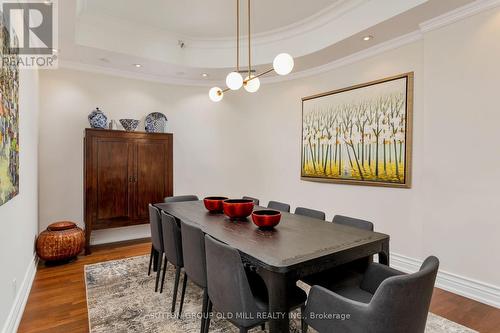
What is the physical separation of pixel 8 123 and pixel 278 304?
2.13m

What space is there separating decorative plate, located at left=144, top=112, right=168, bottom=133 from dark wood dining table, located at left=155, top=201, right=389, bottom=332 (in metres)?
2.42

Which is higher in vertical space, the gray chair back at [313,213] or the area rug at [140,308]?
the gray chair back at [313,213]

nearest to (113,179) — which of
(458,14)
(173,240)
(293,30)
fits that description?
(173,240)

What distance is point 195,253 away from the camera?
2023mm

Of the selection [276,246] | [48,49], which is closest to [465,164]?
[276,246]

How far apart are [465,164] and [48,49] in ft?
16.1

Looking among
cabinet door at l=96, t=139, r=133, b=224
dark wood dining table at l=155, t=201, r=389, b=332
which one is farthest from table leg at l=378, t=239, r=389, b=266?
cabinet door at l=96, t=139, r=133, b=224

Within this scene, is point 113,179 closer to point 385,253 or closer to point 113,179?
point 113,179

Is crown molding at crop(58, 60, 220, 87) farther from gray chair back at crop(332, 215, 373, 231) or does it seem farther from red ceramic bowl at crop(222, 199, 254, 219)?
gray chair back at crop(332, 215, 373, 231)

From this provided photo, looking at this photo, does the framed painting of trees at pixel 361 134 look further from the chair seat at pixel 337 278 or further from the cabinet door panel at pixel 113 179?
the cabinet door panel at pixel 113 179

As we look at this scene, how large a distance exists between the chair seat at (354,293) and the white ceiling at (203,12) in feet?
10.1

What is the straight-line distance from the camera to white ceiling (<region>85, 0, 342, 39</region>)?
3.36 meters

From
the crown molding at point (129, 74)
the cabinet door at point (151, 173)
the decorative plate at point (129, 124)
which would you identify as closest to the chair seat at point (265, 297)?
the cabinet door at point (151, 173)

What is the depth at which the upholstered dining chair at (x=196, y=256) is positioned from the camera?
6.44ft
